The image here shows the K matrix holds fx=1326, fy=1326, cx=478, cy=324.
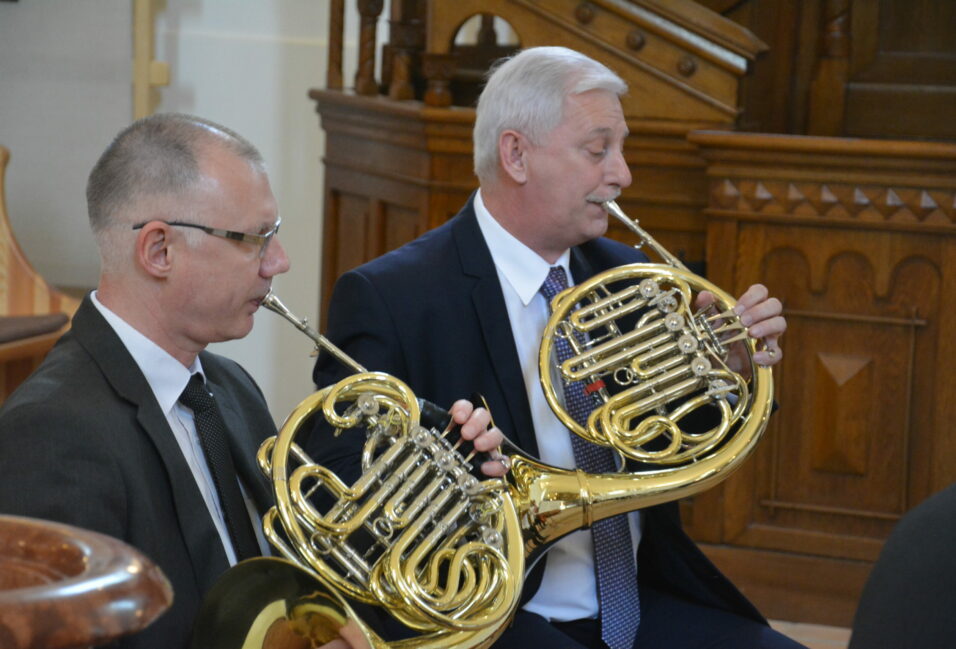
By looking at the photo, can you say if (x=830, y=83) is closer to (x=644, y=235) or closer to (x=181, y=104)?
(x=644, y=235)

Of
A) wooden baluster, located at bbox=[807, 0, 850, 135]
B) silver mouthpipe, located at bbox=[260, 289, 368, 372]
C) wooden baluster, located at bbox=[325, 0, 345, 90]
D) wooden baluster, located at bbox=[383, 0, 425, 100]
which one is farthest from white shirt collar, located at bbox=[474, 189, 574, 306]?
wooden baluster, located at bbox=[807, 0, 850, 135]

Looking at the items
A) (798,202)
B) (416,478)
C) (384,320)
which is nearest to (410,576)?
(416,478)

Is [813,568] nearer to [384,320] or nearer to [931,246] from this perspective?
[931,246]

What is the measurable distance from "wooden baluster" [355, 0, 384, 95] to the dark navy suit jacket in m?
1.65

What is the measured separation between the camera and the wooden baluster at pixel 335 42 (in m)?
4.05

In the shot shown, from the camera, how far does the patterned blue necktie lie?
7.32 ft

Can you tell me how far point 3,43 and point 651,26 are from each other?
2150mm

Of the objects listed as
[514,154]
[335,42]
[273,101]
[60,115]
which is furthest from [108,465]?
[273,101]

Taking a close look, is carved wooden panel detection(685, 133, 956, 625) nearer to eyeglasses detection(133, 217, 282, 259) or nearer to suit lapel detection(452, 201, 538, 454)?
suit lapel detection(452, 201, 538, 454)

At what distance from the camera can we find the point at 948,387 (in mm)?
3326

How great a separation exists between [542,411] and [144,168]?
33.6 inches

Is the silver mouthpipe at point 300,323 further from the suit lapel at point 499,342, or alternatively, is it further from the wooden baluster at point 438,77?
the wooden baluster at point 438,77

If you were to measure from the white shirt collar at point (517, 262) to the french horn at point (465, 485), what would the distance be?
11 cm

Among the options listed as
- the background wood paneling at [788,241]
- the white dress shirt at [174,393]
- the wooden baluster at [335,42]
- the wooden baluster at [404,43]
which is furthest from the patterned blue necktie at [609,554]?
the wooden baluster at [335,42]
